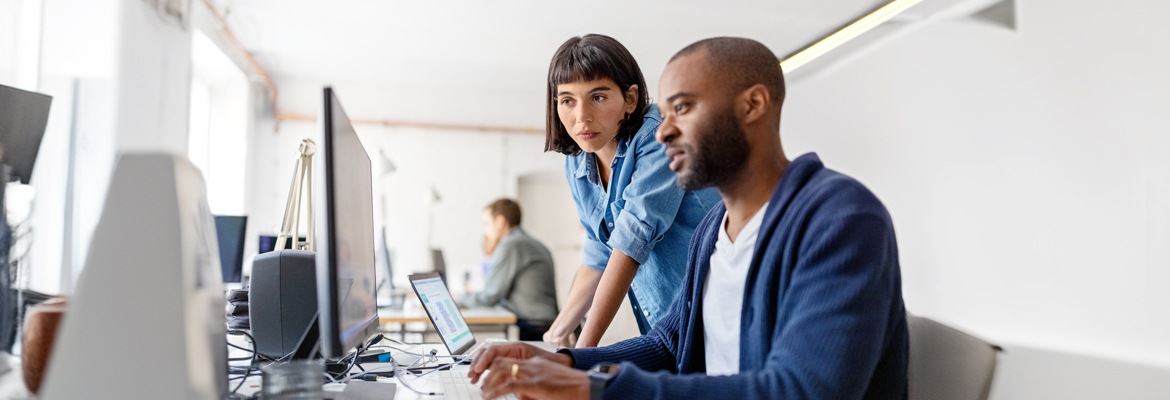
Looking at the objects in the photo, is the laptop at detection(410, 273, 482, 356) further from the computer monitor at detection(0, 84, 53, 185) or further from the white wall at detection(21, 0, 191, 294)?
the white wall at detection(21, 0, 191, 294)

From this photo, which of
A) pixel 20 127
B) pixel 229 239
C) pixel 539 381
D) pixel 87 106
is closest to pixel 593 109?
pixel 539 381

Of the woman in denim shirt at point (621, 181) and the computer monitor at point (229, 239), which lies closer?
the woman in denim shirt at point (621, 181)

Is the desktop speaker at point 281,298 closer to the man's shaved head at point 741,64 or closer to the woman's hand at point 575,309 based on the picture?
the woman's hand at point 575,309

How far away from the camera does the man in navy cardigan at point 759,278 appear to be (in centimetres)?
86

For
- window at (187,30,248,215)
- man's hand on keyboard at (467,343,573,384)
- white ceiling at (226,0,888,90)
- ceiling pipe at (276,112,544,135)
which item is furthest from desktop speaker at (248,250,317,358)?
ceiling pipe at (276,112,544,135)

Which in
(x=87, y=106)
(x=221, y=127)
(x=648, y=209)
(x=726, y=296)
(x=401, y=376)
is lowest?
(x=401, y=376)

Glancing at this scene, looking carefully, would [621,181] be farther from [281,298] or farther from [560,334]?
[281,298]

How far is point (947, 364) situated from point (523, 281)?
12.0 ft

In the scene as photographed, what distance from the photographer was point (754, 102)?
110 centimetres

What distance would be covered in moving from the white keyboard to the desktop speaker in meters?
0.30

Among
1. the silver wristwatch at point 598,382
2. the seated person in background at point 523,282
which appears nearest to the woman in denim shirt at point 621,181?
the silver wristwatch at point 598,382

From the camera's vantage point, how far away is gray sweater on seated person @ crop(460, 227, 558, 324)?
14.6 ft

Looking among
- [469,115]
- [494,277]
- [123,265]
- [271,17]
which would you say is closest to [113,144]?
[494,277]

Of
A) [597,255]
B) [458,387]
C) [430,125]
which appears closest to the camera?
[458,387]
